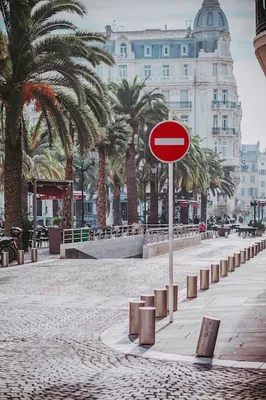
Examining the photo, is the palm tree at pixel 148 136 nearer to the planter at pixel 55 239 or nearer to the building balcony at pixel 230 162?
the planter at pixel 55 239

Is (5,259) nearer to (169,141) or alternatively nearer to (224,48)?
(169,141)

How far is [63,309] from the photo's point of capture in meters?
14.1

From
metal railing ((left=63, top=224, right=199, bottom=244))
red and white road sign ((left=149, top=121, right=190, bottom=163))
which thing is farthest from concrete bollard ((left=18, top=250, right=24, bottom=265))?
red and white road sign ((left=149, top=121, right=190, bottom=163))

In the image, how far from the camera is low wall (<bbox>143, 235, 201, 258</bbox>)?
3406 cm

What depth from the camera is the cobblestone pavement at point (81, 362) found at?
749 cm

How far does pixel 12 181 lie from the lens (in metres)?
28.0

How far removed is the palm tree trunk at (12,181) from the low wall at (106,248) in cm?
221

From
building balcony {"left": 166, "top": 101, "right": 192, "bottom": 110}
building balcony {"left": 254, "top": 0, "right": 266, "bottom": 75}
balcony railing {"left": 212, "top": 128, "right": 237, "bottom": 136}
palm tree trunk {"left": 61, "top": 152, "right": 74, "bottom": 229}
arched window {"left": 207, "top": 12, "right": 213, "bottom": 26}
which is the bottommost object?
palm tree trunk {"left": 61, "top": 152, "right": 74, "bottom": 229}

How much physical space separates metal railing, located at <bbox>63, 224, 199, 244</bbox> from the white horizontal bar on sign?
1919 cm

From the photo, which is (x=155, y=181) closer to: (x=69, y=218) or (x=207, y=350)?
(x=69, y=218)

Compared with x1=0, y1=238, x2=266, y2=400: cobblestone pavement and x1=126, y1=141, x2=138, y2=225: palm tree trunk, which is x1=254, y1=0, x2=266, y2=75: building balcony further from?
x1=126, y1=141, x2=138, y2=225: palm tree trunk

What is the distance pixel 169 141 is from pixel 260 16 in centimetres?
257

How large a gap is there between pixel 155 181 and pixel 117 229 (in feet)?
46.3

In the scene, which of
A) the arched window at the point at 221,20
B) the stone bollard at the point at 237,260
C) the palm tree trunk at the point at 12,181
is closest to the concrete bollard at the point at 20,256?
the palm tree trunk at the point at 12,181
